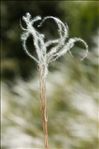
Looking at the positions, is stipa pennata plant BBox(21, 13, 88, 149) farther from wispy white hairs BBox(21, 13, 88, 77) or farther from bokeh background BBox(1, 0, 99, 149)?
bokeh background BBox(1, 0, 99, 149)

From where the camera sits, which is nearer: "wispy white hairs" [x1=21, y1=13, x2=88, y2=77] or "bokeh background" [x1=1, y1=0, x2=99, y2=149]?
"wispy white hairs" [x1=21, y1=13, x2=88, y2=77]

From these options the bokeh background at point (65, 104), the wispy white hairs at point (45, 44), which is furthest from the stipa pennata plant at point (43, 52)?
the bokeh background at point (65, 104)

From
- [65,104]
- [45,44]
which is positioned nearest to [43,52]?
[45,44]

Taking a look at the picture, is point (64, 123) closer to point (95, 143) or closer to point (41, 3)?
point (95, 143)

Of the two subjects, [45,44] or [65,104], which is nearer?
[45,44]

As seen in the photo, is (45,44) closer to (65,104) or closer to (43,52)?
(43,52)

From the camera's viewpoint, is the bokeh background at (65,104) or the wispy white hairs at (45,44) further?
the bokeh background at (65,104)

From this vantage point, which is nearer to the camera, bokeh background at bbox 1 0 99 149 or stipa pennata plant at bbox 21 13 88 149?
stipa pennata plant at bbox 21 13 88 149

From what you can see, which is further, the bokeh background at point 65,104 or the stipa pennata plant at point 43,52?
the bokeh background at point 65,104

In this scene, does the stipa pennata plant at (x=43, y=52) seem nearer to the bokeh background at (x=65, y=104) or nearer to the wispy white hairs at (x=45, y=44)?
the wispy white hairs at (x=45, y=44)

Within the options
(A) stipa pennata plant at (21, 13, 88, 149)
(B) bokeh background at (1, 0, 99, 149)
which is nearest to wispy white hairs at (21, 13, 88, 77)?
(A) stipa pennata plant at (21, 13, 88, 149)

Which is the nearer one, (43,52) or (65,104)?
(43,52)
